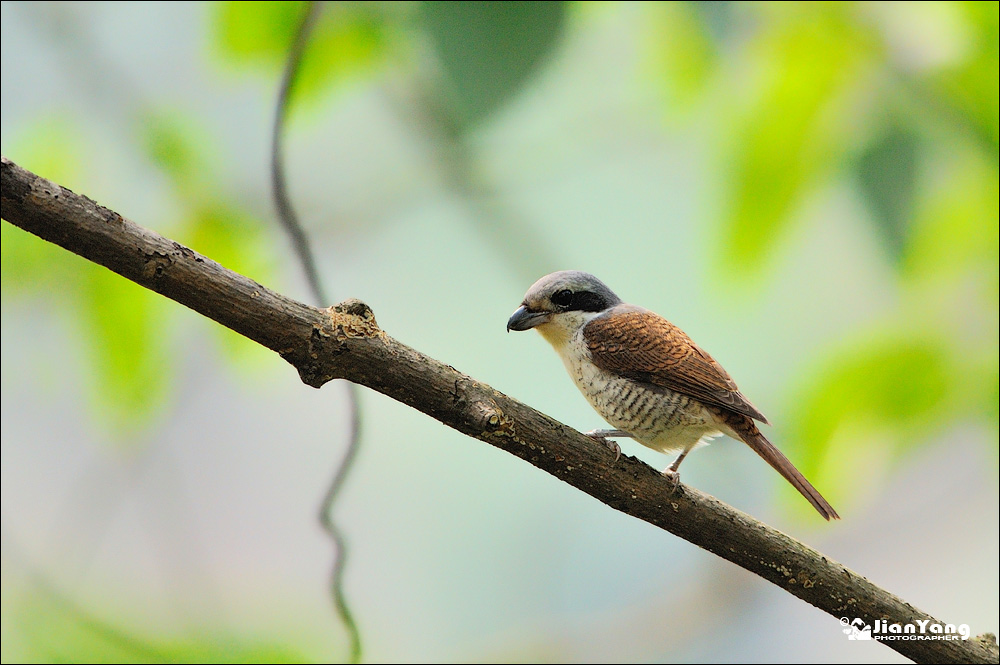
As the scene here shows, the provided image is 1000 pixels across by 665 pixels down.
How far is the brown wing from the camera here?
60.5 inches

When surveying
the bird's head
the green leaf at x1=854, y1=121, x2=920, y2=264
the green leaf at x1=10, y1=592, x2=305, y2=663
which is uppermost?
the green leaf at x1=854, y1=121, x2=920, y2=264

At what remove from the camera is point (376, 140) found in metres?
2.46

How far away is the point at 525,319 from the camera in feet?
5.44

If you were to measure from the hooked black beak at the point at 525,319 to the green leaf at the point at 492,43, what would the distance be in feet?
2.16

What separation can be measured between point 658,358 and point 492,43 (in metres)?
0.95

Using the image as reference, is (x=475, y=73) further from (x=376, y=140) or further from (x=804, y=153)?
(x=804, y=153)

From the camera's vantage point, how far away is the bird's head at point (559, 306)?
5.47 ft

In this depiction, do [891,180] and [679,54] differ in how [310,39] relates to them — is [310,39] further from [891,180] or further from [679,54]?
[891,180]

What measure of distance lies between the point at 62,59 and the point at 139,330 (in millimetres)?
925

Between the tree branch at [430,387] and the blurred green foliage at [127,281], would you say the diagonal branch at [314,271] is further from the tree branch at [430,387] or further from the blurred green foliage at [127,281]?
the tree branch at [430,387]

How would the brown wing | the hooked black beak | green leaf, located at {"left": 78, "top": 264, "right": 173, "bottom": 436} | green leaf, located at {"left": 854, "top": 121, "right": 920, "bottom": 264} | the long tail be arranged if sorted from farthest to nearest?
green leaf, located at {"left": 78, "top": 264, "right": 173, "bottom": 436} < green leaf, located at {"left": 854, "top": 121, "right": 920, "bottom": 264} < the hooked black beak < the brown wing < the long tail

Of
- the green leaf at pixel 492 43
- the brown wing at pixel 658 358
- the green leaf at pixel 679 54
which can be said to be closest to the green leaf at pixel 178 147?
the green leaf at pixel 492 43

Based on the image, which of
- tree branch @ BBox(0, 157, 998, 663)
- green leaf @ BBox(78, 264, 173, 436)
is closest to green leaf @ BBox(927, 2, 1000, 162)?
tree branch @ BBox(0, 157, 998, 663)

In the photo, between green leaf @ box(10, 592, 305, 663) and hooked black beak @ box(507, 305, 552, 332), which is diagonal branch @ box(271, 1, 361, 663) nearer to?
green leaf @ box(10, 592, 305, 663)
